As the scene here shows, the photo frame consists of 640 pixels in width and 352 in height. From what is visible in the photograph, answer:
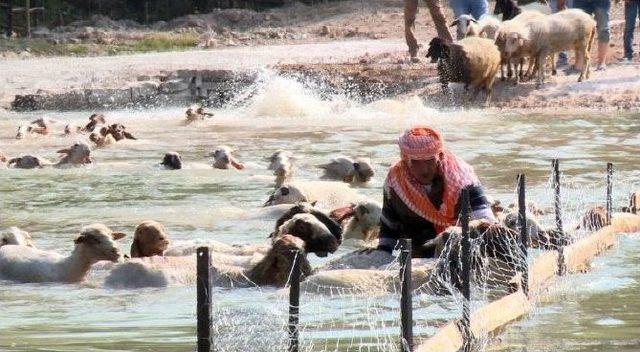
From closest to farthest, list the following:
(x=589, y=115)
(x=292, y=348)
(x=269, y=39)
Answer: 1. (x=292, y=348)
2. (x=589, y=115)
3. (x=269, y=39)

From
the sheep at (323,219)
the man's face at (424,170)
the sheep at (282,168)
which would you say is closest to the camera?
the man's face at (424,170)

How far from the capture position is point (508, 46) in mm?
22203

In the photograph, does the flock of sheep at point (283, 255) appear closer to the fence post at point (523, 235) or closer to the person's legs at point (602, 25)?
the fence post at point (523, 235)

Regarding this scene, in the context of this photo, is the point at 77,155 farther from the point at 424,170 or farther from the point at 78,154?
the point at 424,170

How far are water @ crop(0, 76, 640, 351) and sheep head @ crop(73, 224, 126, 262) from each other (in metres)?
0.15

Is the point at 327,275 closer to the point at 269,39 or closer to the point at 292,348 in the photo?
the point at 292,348

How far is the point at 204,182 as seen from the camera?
647 inches

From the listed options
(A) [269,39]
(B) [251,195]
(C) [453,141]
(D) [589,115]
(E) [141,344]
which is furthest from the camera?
(A) [269,39]

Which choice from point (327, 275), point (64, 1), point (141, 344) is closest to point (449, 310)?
point (327, 275)

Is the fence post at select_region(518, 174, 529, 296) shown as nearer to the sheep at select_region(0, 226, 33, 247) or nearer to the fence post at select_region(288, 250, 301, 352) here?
the fence post at select_region(288, 250, 301, 352)

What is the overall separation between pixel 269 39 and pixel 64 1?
578 cm

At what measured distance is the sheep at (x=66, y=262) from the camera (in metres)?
10.4

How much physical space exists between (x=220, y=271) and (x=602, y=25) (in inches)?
571

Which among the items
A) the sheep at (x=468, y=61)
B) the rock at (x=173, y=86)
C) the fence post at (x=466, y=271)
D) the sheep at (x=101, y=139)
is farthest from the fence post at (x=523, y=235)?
the rock at (x=173, y=86)
